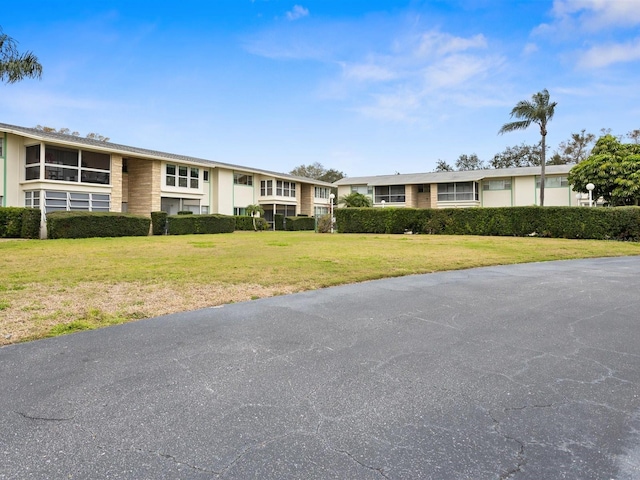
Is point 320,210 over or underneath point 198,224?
over

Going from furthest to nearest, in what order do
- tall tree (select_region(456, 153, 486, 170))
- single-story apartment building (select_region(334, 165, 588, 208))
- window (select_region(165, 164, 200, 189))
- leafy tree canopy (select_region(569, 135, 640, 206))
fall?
tall tree (select_region(456, 153, 486, 170)) → single-story apartment building (select_region(334, 165, 588, 208)) → window (select_region(165, 164, 200, 189)) → leafy tree canopy (select_region(569, 135, 640, 206))

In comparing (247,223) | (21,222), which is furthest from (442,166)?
(21,222)

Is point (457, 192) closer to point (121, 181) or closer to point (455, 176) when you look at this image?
point (455, 176)

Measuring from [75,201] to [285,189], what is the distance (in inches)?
787

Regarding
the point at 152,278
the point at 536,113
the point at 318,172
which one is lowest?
the point at 152,278

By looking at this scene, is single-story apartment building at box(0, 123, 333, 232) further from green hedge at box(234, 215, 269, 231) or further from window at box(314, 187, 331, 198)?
green hedge at box(234, 215, 269, 231)

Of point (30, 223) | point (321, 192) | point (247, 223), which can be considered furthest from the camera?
point (321, 192)

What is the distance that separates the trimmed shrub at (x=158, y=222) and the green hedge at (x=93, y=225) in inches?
71.9

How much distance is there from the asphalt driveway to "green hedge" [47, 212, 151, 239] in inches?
661

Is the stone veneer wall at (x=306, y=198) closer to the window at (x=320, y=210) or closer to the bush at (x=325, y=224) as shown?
the window at (x=320, y=210)

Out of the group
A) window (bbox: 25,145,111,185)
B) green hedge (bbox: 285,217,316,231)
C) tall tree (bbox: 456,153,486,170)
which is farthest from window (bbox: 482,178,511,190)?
window (bbox: 25,145,111,185)

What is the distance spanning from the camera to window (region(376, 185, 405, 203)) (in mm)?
43381

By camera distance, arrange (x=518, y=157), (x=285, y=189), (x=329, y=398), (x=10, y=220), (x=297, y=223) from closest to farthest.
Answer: (x=329, y=398), (x=10, y=220), (x=297, y=223), (x=285, y=189), (x=518, y=157)

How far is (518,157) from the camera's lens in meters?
53.2
